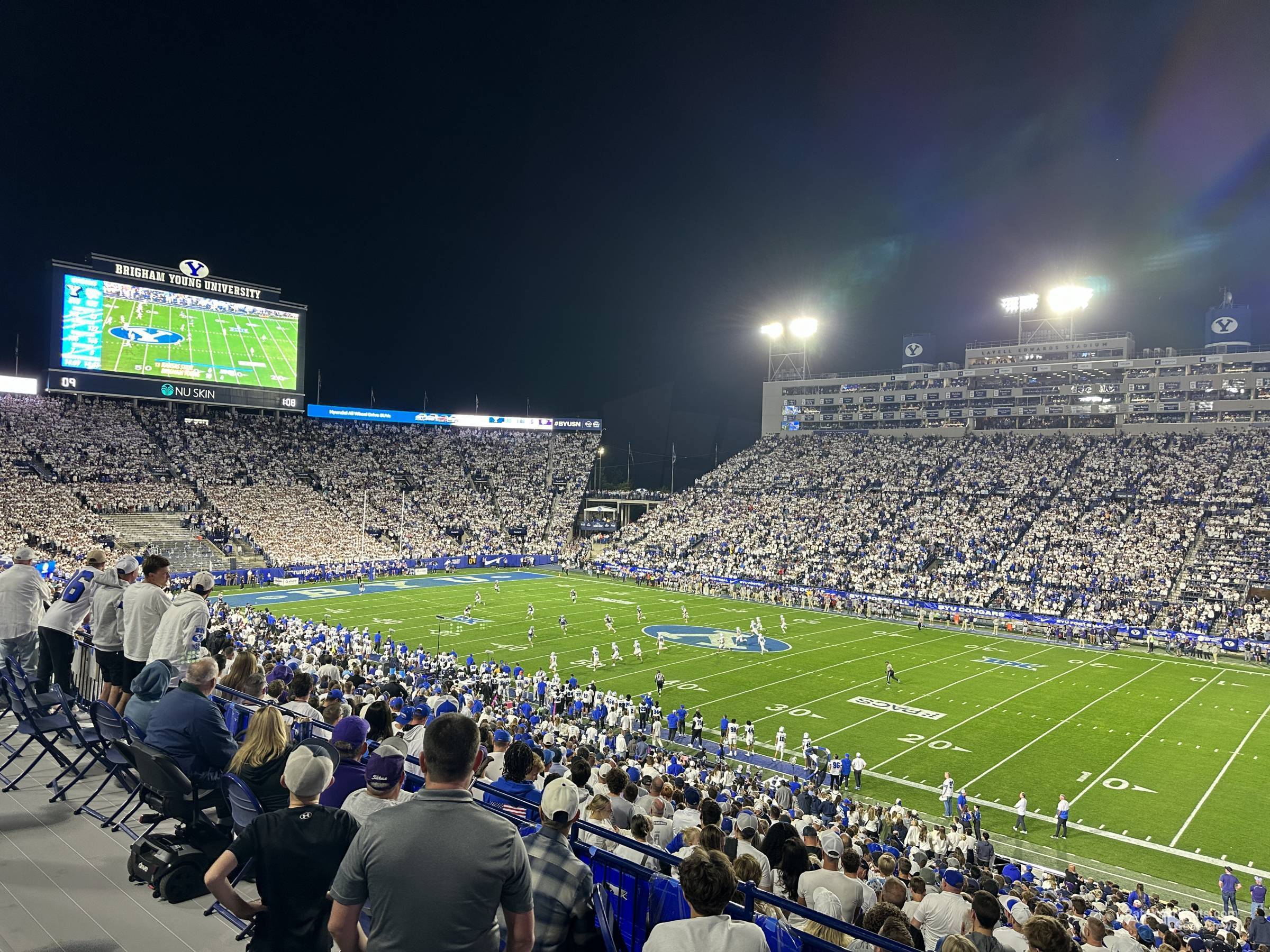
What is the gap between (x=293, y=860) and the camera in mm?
3492

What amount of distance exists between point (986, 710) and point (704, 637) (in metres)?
12.3

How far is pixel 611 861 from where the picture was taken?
14.4 feet

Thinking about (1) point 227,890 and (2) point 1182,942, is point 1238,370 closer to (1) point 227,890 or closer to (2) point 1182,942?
(2) point 1182,942

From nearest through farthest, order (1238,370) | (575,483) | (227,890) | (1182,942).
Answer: (227,890) → (1182,942) → (1238,370) → (575,483)

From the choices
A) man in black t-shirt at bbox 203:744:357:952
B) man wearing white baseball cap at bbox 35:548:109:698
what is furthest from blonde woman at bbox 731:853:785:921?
man wearing white baseball cap at bbox 35:548:109:698

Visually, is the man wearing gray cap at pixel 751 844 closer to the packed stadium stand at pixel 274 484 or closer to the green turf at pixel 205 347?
the packed stadium stand at pixel 274 484

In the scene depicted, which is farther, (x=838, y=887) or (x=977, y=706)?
(x=977, y=706)

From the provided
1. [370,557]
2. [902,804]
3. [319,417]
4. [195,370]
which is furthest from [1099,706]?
[319,417]

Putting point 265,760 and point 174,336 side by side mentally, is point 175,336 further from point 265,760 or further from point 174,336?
point 265,760

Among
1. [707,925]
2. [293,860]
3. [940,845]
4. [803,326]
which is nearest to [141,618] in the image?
[293,860]

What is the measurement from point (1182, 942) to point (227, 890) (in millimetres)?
9431

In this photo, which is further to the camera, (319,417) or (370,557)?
(319,417)

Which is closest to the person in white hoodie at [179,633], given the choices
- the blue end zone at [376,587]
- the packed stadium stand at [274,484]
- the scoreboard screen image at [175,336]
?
the blue end zone at [376,587]

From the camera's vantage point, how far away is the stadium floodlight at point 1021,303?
6475 centimetres
